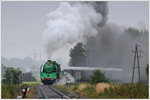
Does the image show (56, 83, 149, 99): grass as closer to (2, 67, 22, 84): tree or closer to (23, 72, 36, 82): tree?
(23, 72, 36, 82): tree

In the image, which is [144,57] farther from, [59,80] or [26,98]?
[26,98]

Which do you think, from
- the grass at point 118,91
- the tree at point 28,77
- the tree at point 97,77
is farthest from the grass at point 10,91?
the tree at point 97,77

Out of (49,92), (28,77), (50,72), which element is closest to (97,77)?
(50,72)

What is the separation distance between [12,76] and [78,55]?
1047 cm

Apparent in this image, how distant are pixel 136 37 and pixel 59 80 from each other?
1465 cm

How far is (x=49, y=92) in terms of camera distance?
35.3m

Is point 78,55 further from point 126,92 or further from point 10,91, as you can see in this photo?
point 10,91

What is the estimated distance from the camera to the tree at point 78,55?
40.4 meters

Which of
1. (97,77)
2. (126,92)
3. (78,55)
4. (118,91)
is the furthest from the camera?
(78,55)

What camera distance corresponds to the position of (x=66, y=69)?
35750mm

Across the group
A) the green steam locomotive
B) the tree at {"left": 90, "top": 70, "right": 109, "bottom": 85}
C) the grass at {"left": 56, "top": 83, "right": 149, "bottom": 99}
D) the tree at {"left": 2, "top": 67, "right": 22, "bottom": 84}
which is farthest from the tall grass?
the tree at {"left": 2, "top": 67, "right": 22, "bottom": 84}

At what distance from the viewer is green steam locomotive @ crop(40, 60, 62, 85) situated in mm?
34281

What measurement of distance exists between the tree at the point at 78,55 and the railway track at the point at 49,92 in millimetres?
5807

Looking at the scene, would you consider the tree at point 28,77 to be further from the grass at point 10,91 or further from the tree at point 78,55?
the tree at point 78,55
